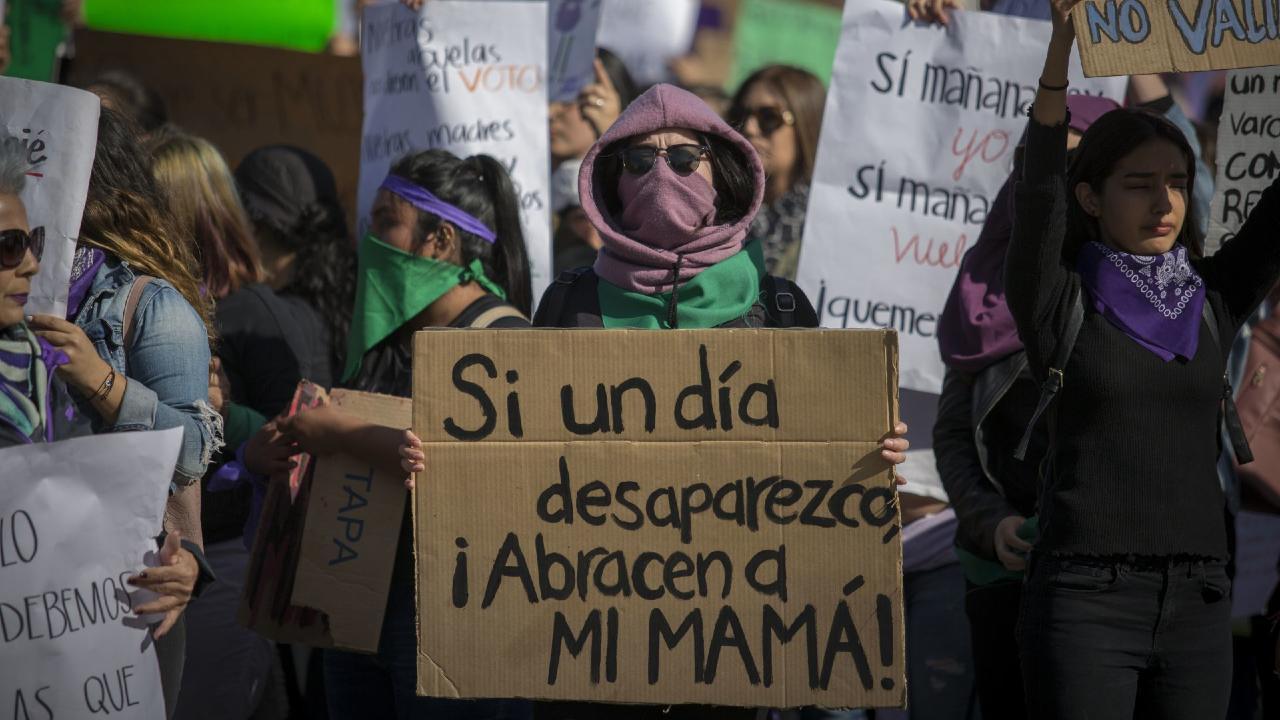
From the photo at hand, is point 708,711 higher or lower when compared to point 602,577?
lower

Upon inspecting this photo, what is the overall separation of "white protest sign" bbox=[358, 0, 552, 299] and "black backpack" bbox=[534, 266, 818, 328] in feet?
6.77

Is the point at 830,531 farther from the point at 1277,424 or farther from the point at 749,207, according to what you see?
the point at 1277,424

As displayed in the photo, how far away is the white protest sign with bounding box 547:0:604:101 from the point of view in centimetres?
577

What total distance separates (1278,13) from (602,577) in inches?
79.1

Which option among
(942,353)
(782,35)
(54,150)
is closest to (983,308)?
(942,353)

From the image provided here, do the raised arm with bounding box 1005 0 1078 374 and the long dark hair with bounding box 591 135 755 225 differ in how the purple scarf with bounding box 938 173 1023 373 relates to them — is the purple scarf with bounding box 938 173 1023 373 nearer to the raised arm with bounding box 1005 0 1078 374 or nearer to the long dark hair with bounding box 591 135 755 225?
the raised arm with bounding box 1005 0 1078 374

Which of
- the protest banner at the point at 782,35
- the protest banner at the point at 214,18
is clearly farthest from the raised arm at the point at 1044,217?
the protest banner at the point at 782,35

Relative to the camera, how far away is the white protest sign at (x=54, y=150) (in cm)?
296

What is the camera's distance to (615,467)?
3055 millimetres

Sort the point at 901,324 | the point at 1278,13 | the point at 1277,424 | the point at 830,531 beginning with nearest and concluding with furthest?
the point at 830,531
the point at 1278,13
the point at 1277,424
the point at 901,324

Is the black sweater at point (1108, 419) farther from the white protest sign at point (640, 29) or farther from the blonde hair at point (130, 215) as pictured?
the white protest sign at point (640, 29)

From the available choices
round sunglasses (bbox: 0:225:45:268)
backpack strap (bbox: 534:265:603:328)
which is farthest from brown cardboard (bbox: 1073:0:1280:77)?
round sunglasses (bbox: 0:225:45:268)

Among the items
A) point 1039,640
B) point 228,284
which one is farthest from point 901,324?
point 228,284

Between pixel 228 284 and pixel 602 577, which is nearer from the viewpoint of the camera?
pixel 602 577
